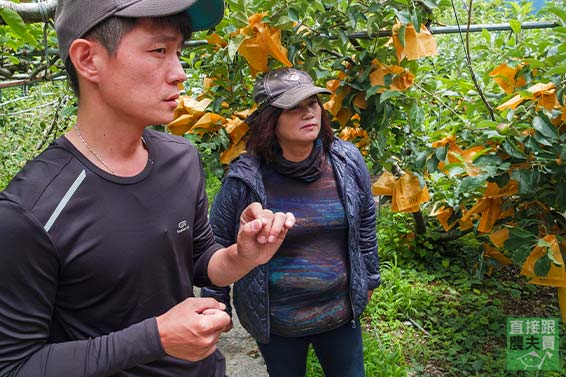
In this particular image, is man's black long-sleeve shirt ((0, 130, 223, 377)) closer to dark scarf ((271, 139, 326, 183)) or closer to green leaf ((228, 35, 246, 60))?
dark scarf ((271, 139, 326, 183))

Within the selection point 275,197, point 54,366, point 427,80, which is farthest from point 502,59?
point 54,366

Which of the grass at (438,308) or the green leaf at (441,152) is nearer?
the green leaf at (441,152)

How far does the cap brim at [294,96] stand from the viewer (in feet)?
5.51

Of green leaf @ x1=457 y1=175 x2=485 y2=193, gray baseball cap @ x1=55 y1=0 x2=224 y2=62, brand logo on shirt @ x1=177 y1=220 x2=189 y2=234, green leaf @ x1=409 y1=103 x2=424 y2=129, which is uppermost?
gray baseball cap @ x1=55 y1=0 x2=224 y2=62

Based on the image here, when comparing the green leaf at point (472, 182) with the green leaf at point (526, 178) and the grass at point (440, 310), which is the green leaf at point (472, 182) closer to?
the green leaf at point (526, 178)

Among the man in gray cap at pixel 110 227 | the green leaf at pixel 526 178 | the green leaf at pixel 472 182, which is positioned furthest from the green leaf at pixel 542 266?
the man in gray cap at pixel 110 227

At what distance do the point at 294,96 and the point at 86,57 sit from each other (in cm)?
90

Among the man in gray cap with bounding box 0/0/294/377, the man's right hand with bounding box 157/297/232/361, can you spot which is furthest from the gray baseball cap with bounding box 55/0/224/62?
the man's right hand with bounding box 157/297/232/361

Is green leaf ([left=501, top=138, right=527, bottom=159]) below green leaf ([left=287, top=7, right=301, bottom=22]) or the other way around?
below

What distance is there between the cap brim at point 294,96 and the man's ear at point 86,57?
85 centimetres

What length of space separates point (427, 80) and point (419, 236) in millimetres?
1919

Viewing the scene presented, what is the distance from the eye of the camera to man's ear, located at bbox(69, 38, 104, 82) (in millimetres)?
878

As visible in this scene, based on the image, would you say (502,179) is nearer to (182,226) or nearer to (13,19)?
(182,226)

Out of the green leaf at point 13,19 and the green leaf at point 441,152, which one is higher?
the green leaf at point 13,19
